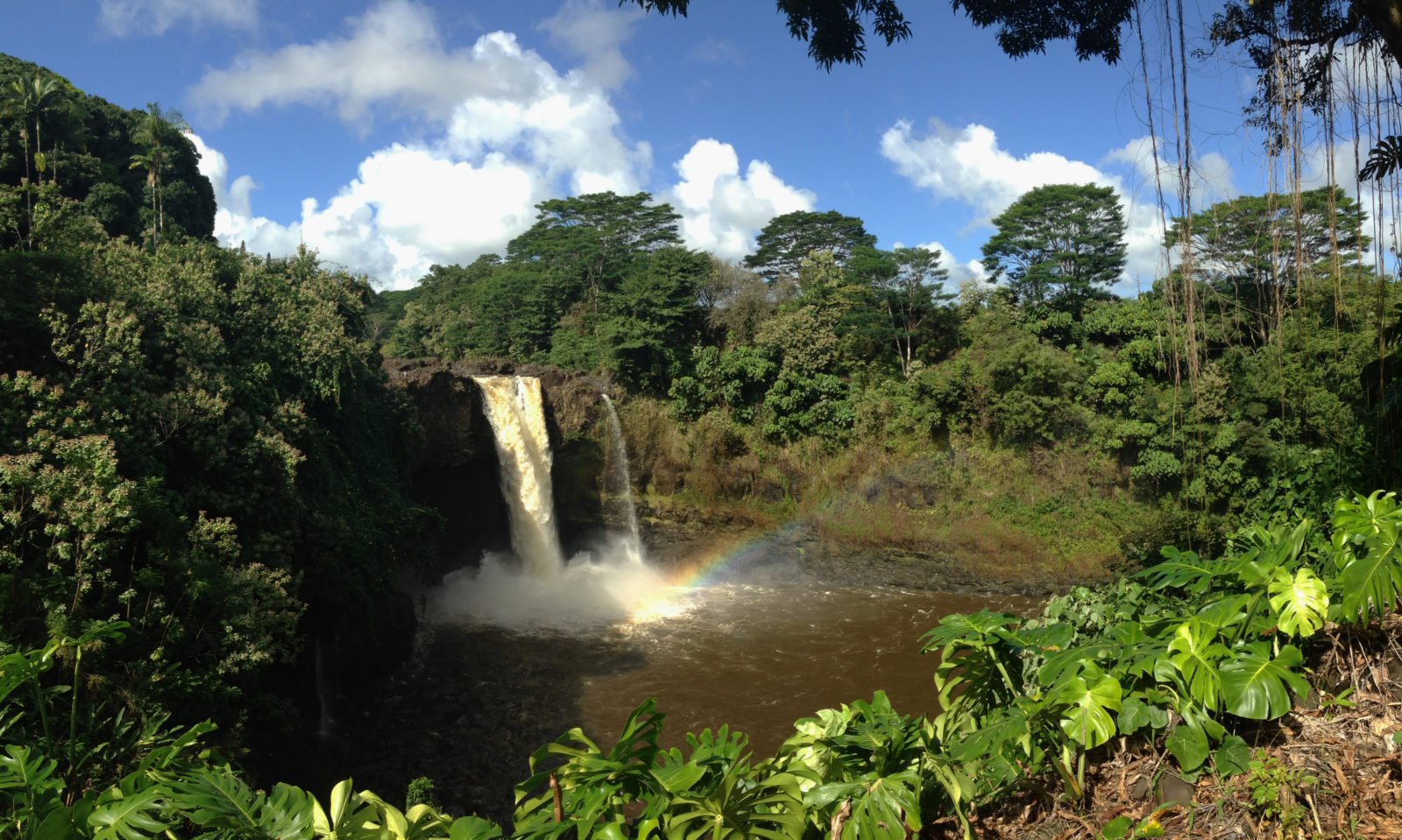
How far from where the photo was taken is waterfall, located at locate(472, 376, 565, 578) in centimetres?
1830

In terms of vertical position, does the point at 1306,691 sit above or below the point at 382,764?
above

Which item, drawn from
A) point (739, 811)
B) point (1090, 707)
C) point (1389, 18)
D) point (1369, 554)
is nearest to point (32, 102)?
point (739, 811)

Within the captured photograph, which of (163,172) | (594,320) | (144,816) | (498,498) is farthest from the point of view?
(594,320)

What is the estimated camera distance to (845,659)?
13.5 meters

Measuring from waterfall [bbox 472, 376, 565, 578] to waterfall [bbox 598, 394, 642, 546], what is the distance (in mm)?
1921

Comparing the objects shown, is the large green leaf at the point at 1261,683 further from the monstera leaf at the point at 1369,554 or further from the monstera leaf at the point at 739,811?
the monstera leaf at the point at 739,811

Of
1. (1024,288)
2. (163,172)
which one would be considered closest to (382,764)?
(163,172)

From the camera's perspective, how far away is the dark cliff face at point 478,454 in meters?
17.3

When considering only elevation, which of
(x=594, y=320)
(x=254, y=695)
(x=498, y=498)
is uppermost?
(x=594, y=320)

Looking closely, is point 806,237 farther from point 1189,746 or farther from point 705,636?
point 1189,746

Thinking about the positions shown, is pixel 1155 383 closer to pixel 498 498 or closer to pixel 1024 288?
pixel 1024 288

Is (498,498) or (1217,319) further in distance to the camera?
(498,498)

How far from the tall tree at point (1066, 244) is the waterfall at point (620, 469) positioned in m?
12.5

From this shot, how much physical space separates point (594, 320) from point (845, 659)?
15.0 metres
